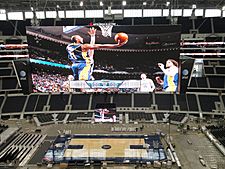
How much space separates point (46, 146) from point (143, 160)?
8.48 m

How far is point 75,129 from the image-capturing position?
2734cm

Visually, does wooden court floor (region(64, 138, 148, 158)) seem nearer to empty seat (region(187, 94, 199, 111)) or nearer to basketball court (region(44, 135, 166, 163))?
basketball court (region(44, 135, 166, 163))

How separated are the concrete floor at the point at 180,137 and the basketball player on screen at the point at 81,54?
546 cm

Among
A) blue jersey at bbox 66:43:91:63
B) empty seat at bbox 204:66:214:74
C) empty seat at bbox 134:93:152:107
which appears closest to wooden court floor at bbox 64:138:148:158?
blue jersey at bbox 66:43:91:63

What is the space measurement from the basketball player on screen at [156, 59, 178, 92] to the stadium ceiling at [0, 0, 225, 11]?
11.8 m

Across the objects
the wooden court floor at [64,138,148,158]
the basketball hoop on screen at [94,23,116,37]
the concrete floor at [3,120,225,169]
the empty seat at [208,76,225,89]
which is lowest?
the concrete floor at [3,120,225,169]

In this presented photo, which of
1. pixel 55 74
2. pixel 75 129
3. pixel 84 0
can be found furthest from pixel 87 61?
pixel 84 0

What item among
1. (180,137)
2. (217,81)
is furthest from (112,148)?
(217,81)

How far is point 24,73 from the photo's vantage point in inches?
1136

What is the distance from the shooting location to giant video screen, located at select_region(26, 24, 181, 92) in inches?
1094

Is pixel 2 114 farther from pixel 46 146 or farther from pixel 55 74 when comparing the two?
pixel 46 146

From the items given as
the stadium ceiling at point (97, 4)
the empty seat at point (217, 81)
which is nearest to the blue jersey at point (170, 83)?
the empty seat at point (217, 81)

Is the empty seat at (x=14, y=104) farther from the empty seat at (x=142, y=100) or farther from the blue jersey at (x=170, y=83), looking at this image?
the blue jersey at (x=170, y=83)

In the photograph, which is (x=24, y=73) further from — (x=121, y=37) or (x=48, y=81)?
(x=121, y=37)
